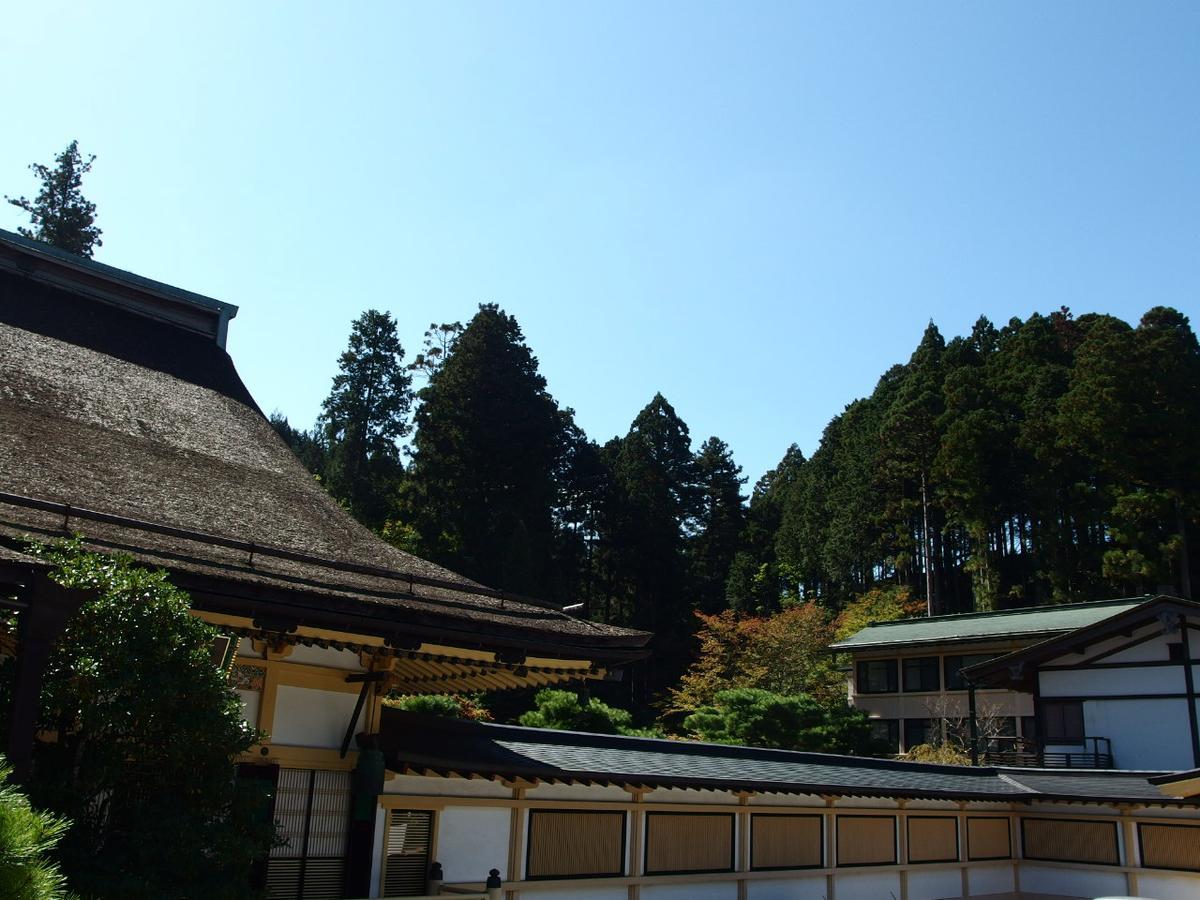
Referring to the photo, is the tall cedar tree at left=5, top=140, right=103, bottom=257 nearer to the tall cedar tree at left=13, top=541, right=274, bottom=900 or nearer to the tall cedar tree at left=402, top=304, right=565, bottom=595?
the tall cedar tree at left=402, top=304, right=565, bottom=595

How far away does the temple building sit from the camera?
330 inches

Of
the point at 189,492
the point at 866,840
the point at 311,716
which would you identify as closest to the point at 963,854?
the point at 866,840

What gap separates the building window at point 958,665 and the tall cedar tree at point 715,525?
18418 mm

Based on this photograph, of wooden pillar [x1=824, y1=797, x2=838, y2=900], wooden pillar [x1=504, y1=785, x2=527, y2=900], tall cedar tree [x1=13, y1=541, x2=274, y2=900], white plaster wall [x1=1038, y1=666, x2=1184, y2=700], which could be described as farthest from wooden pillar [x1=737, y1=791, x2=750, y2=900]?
white plaster wall [x1=1038, y1=666, x2=1184, y2=700]

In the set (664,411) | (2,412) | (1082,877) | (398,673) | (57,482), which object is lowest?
(1082,877)

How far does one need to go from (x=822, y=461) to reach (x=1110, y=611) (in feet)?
98.6

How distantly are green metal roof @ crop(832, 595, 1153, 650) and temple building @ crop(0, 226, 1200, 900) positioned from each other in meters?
19.0

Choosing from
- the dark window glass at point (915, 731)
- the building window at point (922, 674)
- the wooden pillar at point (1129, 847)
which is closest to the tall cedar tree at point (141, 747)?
the wooden pillar at point (1129, 847)

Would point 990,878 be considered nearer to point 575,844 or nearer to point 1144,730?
point 1144,730

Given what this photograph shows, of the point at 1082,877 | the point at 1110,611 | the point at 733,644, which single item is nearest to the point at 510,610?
the point at 1082,877

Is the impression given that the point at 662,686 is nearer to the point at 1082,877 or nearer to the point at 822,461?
the point at 822,461

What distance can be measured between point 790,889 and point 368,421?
122 feet

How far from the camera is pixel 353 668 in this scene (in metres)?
10.3

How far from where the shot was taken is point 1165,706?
73.6 ft
